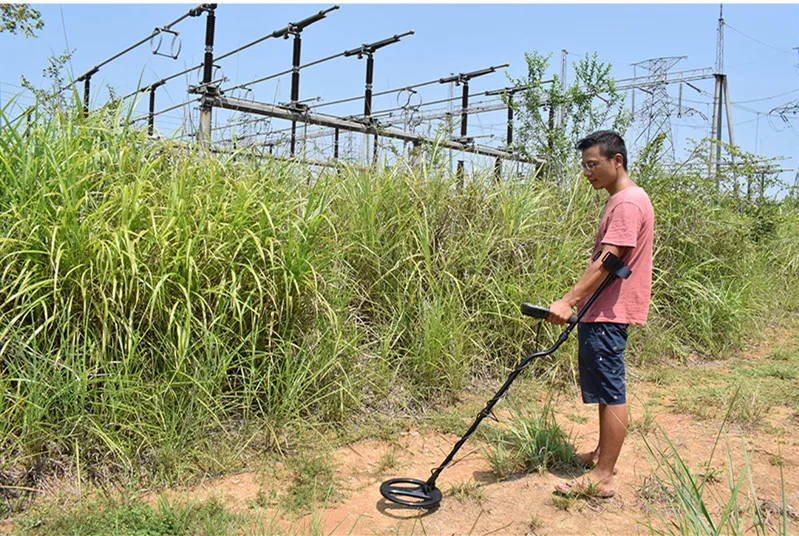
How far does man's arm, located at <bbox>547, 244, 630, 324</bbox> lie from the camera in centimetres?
278

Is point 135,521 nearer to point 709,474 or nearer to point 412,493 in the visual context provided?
point 412,493

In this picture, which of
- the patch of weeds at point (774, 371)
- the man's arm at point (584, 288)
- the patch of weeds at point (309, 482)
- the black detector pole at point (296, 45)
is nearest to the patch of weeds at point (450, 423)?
the patch of weeds at point (309, 482)

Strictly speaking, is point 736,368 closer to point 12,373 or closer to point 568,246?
point 568,246

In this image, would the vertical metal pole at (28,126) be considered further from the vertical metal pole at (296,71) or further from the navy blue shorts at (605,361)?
the vertical metal pole at (296,71)

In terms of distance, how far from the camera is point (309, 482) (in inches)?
117

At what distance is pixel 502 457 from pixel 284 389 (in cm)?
123

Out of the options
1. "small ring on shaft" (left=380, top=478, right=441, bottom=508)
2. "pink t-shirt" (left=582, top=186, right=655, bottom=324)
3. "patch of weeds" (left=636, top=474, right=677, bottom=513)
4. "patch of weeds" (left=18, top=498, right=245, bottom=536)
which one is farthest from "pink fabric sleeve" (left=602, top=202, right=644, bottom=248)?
"patch of weeds" (left=18, top=498, right=245, bottom=536)

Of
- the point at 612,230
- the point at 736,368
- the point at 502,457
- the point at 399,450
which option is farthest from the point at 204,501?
the point at 736,368

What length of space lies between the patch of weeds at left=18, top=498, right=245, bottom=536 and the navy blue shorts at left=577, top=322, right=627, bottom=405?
168cm

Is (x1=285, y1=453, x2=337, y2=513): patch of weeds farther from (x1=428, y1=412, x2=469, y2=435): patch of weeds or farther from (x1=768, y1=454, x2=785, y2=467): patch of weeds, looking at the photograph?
(x1=768, y1=454, x2=785, y2=467): patch of weeds

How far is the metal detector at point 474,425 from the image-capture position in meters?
2.74

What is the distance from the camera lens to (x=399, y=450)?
11.5ft


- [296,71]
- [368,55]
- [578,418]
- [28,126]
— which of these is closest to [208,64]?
[296,71]

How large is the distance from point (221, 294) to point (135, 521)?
118 cm
